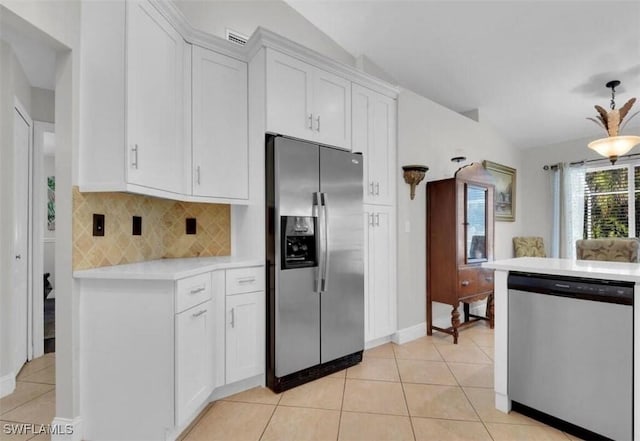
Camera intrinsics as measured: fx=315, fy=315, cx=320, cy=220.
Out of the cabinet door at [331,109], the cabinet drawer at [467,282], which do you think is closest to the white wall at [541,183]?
the cabinet drawer at [467,282]

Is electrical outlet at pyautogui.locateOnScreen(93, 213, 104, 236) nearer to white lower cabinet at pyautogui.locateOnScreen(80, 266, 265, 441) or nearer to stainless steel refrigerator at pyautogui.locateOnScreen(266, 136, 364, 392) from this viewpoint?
white lower cabinet at pyautogui.locateOnScreen(80, 266, 265, 441)

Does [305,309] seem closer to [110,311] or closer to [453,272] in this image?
[110,311]

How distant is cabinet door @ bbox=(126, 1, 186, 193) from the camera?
1.77m

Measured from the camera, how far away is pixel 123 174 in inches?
68.2

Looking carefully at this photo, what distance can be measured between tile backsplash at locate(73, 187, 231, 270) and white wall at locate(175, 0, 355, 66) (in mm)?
1500

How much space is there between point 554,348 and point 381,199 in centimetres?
174

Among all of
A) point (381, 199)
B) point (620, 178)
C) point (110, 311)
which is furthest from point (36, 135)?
point (620, 178)

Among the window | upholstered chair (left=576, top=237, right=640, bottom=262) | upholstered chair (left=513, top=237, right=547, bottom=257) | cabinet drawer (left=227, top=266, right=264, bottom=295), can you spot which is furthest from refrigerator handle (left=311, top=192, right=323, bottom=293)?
the window

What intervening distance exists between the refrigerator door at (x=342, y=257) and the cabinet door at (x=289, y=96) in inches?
11.1

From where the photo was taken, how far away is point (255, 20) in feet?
9.53

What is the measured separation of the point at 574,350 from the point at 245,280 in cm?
198

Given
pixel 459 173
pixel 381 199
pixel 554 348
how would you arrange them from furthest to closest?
pixel 459 173 < pixel 381 199 < pixel 554 348

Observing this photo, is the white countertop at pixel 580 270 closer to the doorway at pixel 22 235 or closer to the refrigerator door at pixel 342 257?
the refrigerator door at pixel 342 257

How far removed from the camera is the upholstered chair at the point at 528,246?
479cm
